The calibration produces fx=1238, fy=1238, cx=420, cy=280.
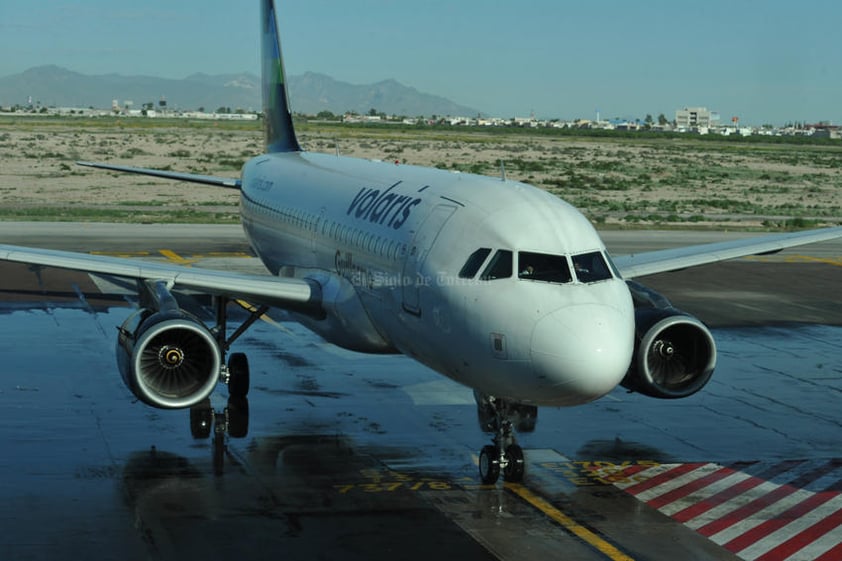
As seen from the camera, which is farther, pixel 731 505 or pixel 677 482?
pixel 677 482

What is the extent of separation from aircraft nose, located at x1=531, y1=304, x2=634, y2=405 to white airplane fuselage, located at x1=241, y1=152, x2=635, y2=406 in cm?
1

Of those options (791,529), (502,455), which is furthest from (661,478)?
(791,529)

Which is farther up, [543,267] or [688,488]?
[543,267]

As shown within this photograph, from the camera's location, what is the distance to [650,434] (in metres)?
22.0

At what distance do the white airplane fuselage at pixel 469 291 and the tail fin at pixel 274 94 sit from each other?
12.0 meters

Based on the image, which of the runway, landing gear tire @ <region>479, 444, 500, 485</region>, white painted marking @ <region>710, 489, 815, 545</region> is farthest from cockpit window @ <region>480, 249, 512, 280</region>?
white painted marking @ <region>710, 489, 815, 545</region>

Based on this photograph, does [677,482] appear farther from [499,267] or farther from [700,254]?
[700,254]

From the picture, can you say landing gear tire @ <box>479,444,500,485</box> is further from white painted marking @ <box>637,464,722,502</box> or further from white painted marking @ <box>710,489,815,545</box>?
white painted marking @ <box>710,489,815,545</box>

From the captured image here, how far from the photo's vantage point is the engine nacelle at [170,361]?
19516 mm

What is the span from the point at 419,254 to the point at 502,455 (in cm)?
327

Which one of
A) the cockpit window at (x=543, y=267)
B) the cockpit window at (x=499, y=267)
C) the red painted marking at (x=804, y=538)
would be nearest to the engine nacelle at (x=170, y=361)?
the cockpit window at (x=499, y=267)

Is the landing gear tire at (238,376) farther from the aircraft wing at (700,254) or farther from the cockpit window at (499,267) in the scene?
the cockpit window at (499,267)

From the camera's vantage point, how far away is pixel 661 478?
19047 mm

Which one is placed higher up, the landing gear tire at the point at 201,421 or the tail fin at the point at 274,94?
the tail fin at the point at 274,94
